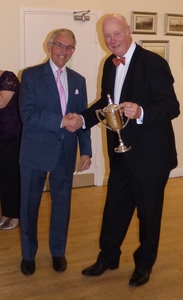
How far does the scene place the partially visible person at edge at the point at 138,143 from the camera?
7.38 feet

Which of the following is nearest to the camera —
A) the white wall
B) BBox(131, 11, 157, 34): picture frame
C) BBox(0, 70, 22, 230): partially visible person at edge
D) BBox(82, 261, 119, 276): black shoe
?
BBox(82, 261, 119, 276): black shoe

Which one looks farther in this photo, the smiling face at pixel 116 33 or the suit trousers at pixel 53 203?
the suit trousers at pixel 53 203

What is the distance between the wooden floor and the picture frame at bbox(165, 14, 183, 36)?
2099mm

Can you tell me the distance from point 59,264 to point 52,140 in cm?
84

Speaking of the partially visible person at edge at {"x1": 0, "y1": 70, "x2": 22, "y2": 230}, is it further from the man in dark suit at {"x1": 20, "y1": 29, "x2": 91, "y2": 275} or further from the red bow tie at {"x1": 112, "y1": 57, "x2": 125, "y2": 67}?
the red bow tie at {"x1": 112, "y1": 57, "x2": 125, "y2": 67}

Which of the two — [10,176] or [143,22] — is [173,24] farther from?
[10,176]

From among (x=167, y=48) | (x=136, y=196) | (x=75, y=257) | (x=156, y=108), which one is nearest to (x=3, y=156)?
(x=75, y=257)

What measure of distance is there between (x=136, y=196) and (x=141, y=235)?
0.27 m

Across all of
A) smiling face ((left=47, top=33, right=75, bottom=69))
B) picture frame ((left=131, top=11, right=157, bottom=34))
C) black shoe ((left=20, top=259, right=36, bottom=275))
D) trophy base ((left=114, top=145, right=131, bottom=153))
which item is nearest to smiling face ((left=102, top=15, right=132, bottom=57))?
smiling face ((left=47, top=33, right=75, bottom=69))

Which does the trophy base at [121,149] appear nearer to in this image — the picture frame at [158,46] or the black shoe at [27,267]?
the black shoe at [27,267]

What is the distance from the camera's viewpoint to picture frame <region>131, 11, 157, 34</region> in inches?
180

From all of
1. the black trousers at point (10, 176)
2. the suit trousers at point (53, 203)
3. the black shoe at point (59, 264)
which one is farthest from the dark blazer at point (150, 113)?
the black trousers at point (10, 176)

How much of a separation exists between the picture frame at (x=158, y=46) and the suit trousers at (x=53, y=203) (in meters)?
2.50

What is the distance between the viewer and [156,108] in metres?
2.20
